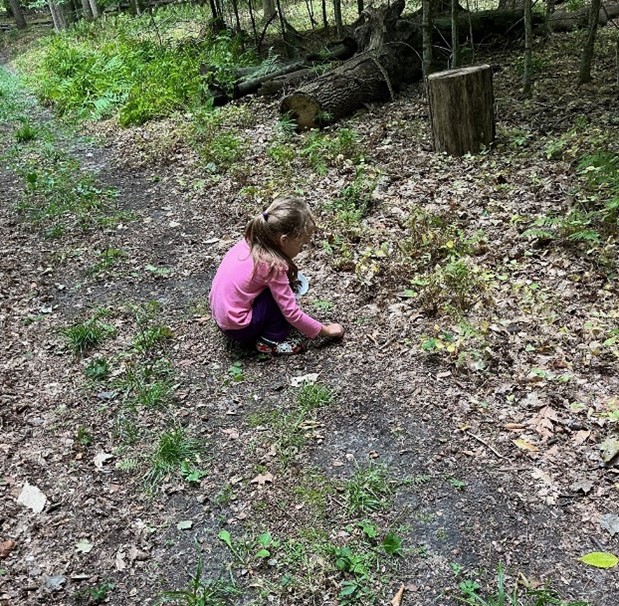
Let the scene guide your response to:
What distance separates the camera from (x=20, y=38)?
31438 mm

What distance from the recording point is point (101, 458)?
368 cm

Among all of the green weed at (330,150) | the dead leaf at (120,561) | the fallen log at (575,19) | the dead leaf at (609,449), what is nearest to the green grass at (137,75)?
the green weed at (330,150)

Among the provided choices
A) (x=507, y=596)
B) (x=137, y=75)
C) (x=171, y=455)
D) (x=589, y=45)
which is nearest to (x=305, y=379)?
(x=171, y=455)

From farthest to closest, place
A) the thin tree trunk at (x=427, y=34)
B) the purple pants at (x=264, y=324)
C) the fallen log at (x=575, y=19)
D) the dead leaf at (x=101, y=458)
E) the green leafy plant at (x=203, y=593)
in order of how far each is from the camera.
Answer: the fallen log at (x=575, y=19)
the thin tree trunk at (x=427, y=34)
the purple pants at (x=264, y=324)
the dead leaf at (x=101, y=458)
the green leafy plant at (x=203, y=593)

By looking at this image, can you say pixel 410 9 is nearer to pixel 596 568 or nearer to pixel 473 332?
pixel 473 332

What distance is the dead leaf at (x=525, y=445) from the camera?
335cm

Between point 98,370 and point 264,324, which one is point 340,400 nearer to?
point 264,324

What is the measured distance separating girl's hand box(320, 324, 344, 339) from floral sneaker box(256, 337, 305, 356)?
22 cm

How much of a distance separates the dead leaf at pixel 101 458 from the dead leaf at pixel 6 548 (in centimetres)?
61

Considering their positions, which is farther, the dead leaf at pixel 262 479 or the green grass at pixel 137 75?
the green grass at pixel 137 75

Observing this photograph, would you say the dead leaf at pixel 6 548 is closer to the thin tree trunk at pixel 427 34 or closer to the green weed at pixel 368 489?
the green weed at pixel 368 489

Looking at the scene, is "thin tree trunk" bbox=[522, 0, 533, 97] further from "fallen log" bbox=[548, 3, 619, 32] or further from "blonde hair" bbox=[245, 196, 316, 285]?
"blonde hair" bbox=[245, 196, 316, 285]

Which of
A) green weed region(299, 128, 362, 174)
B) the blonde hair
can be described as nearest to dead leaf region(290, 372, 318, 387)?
the blonde hair

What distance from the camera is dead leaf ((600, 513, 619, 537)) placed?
2.86 meters
